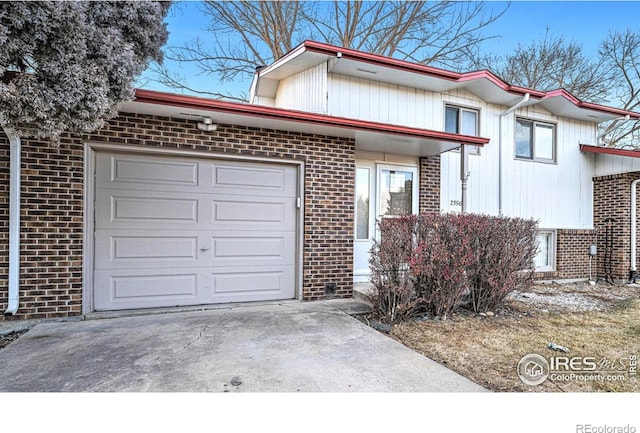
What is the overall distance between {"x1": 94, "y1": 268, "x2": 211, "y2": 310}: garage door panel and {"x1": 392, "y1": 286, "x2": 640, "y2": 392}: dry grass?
291 centimetres

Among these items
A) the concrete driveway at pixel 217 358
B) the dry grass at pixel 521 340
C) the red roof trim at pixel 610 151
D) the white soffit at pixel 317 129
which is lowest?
the dry grass at pixel 521 340

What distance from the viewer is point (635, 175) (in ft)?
28.0

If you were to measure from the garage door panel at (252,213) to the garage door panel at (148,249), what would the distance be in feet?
1.35

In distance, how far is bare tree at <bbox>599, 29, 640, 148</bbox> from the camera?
1298 cm

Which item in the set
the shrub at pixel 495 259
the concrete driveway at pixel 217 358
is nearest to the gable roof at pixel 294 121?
the shrub at pixel 495 259

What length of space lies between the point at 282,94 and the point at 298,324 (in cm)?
593

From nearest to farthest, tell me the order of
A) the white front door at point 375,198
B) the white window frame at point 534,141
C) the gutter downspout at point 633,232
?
the white front door at point 375,198 → the gutter downspout at point 633,232 → the white window frame at point 534,141

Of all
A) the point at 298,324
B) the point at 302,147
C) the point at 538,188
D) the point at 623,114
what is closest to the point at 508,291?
the point at 298,324

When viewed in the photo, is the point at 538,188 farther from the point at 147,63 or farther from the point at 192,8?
the point at 192,8

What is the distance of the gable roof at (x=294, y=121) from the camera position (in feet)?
14.4

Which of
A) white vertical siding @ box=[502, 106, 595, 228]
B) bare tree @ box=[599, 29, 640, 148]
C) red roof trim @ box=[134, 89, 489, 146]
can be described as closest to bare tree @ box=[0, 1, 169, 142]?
red roof trim @ box=[134, 89, 489, 146]

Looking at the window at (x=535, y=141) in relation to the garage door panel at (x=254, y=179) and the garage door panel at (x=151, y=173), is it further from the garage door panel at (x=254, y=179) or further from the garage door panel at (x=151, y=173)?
the garage door panel at (x=151, y=173)

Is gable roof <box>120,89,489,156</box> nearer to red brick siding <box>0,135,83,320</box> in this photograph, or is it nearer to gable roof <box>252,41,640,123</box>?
red brick siding <box>0,135,83,320</box>

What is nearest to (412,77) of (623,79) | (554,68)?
(554,68)
